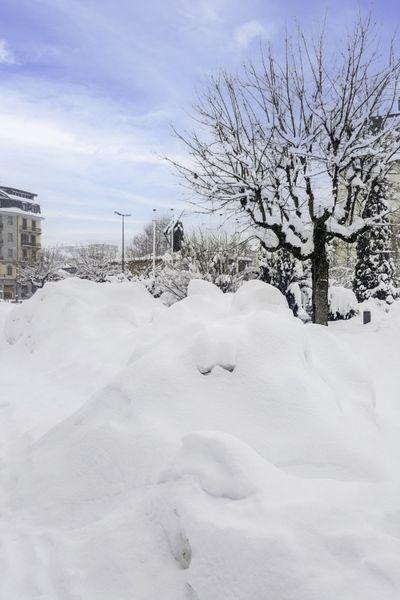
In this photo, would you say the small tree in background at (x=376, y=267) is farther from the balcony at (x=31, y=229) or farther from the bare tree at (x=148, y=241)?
the balcony at (x=31, y=229)

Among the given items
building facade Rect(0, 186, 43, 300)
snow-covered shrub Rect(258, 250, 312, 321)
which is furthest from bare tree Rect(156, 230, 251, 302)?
building facade Rect(0, 186, 43, 300)

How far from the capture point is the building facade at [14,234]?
74750 mm

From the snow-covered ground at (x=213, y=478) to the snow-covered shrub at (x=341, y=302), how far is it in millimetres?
9966

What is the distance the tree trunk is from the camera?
12805 millimetres

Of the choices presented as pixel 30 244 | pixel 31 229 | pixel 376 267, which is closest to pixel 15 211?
pixel 31 229

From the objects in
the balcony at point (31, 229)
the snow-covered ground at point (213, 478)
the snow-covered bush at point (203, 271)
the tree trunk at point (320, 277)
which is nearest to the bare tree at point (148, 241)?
the balcony at point (31, 229)

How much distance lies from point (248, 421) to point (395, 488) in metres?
1.65

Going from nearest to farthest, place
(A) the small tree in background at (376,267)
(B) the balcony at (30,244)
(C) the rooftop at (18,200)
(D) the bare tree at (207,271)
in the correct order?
(D) the bare tree at (207,271)
(A) the small tree in background at (376,267)
(C) the rooftop at (18,200)
(B) the balcony at (30,244)

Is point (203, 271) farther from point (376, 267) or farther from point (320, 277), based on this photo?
point (376, 267)

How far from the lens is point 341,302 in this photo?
1736cm

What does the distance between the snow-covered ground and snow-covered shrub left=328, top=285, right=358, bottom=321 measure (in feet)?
32.7

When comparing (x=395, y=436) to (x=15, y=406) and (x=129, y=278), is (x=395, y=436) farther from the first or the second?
(x=129, y=278)

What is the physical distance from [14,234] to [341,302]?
227 feet

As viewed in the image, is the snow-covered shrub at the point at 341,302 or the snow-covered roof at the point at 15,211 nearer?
the snow-covered shrub at the point at 341,302
